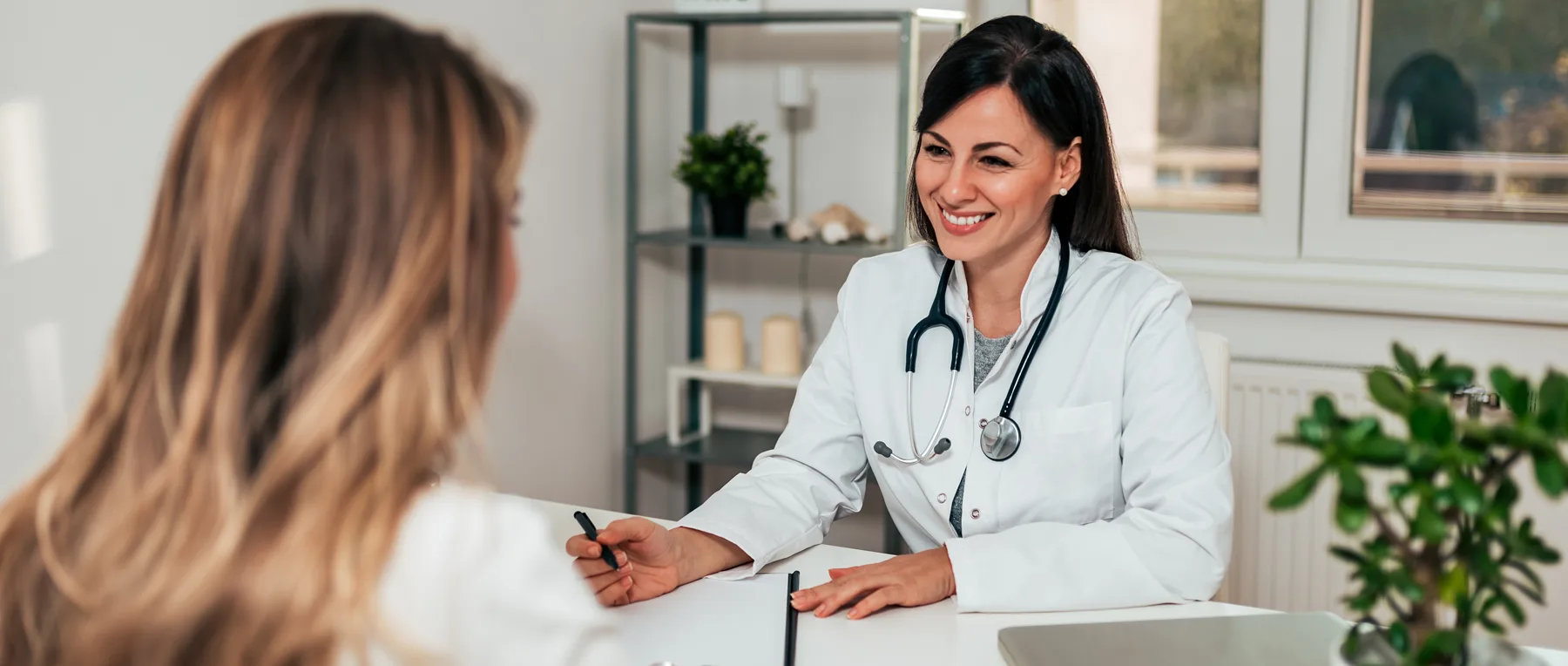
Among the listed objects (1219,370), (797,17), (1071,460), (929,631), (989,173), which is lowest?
(929,631)

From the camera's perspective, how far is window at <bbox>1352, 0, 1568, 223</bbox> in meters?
2.39

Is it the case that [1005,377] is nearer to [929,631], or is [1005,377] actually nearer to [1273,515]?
[929,631]

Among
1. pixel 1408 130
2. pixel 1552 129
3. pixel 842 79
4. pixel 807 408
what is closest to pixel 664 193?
pixel 842 79

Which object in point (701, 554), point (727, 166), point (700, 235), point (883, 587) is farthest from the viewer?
point (700, 235)

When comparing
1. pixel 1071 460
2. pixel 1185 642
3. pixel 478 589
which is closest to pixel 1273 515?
pixel 1071 460

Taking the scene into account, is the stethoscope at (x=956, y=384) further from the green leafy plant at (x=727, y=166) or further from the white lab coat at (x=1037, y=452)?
the green leafy plant at (x=727, y=166)

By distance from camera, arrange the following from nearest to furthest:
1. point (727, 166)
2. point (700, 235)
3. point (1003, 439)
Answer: point (1003, 439) < point (727, 166) < point (700, 235)

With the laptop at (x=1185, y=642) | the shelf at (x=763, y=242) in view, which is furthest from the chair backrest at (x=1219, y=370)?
the shelf at (x=763, y=242)

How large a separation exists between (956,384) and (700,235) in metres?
1.22

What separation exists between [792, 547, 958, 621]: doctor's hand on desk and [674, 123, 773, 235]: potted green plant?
1.39m

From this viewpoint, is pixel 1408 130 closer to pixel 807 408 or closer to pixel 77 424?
pixel 807 408

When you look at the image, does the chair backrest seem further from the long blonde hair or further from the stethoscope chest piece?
the long blonde hair

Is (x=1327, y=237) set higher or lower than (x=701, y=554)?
higher

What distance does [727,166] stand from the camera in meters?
2.62
